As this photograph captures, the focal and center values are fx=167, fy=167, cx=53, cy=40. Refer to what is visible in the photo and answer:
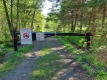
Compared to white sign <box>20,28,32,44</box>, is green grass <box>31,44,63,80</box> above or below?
below

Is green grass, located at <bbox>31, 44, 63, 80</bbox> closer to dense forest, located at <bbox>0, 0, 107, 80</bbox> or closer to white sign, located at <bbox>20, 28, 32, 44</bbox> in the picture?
dense forest, located at <bbox>0, 0, 107, 80</bbox>

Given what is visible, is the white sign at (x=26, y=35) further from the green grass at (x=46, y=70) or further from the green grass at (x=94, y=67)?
the green grass at (x=94, y=67)

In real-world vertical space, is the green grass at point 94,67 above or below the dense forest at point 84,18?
below

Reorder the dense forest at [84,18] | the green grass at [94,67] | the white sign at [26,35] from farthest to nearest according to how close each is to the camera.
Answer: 1. the white sign at [26,35]
2. the dense forest at [84,18]
3. the green grass at [94,67]

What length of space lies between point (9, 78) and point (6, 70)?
0.90 m

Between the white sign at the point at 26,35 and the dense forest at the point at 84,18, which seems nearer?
the dense forest at the point at 84,18

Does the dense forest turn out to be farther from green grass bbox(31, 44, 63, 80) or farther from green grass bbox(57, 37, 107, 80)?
green grass bbox(31, 44, 63, 80)

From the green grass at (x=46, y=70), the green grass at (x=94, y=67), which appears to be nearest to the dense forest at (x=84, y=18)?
the green grass at (x=94, y=67)

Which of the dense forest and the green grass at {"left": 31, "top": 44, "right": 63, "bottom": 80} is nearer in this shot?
the green grass at {"left": 31, "top": 44, "right": 63, "bottom": 80}

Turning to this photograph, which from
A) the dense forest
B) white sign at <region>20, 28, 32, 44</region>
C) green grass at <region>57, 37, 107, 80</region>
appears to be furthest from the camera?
white sign at <region>20, 28, 32, 44</region>

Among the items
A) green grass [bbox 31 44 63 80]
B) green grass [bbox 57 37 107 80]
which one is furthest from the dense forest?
green grass [bbox 31 44 63 80]

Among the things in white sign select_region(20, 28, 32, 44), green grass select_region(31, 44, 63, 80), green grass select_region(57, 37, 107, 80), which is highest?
white sign select_region(20, 28, 32, 44)

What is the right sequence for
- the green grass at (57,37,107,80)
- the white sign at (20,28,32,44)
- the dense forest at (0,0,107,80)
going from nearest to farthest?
the green grass at (57,37,107,80) < the dense forest at (0,0,107,80) < the white sign at (20,28,32,44)

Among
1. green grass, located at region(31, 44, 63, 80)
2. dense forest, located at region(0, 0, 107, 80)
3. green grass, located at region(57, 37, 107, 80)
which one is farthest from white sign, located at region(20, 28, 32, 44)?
green grass, located at region(57, 37, 107, 80)
